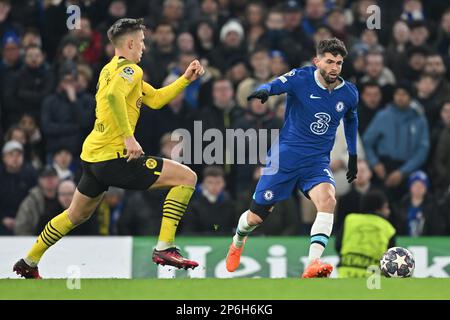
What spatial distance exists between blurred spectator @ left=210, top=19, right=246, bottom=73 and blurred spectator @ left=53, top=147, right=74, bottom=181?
278 cm

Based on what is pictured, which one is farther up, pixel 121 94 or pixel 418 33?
pixel 418 33

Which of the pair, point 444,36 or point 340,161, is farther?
point 444,36

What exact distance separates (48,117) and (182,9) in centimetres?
332

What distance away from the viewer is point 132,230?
1698 cm

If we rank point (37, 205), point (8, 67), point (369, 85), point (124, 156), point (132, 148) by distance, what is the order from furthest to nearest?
Result: point (8, 67) → point (369, 85) → point (37, 205) → point (124, 156) → point (132, 148)

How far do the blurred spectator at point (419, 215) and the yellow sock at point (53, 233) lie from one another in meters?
6.18

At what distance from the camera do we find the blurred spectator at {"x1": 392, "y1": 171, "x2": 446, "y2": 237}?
1736cm

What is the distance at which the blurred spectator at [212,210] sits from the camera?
55.3 feet

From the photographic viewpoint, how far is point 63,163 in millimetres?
17391

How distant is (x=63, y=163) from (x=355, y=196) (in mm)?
3799

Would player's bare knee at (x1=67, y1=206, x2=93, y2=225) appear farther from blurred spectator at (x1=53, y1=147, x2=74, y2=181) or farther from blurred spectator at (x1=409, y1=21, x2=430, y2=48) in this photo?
blurred spectator at (x1=409, y1=21, x2=430, y2=48)

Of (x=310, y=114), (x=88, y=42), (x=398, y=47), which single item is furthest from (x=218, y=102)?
(x=310, y=114)

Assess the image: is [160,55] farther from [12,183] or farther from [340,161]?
[340,161]

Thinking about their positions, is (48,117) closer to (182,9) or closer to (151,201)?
(151,201)
